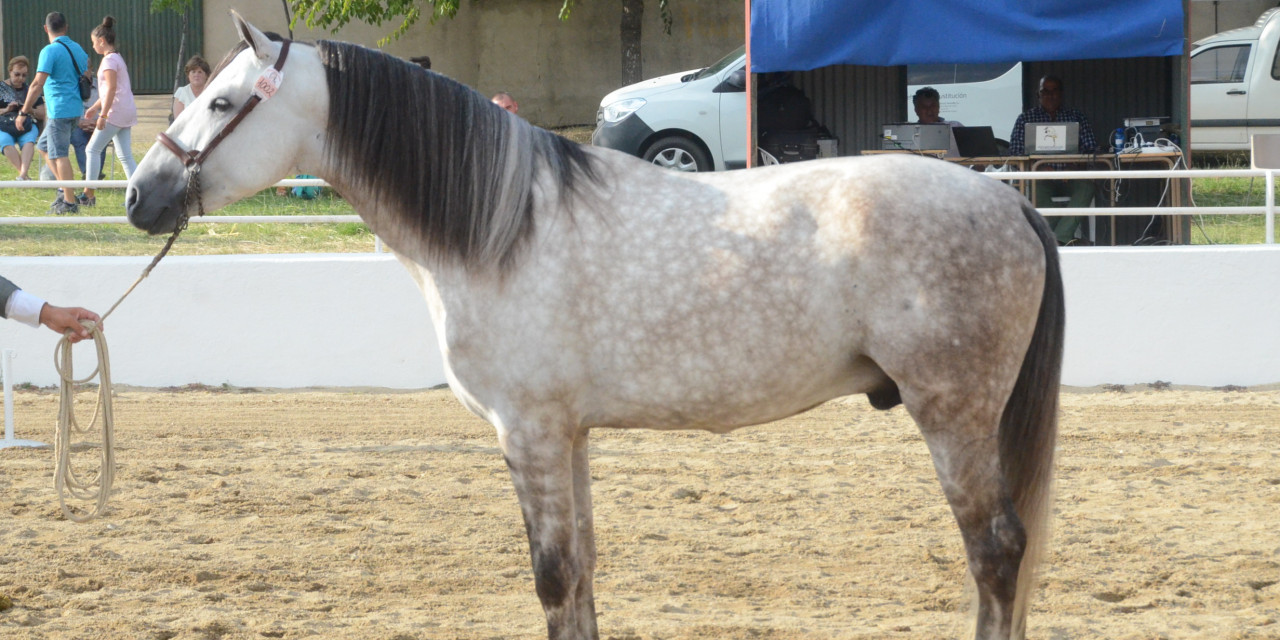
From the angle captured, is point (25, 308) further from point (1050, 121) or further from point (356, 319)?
point (1050, 121)

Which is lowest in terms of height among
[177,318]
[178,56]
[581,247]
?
[177,318]

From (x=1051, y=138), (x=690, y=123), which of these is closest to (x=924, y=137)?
(x=1051, y=138)

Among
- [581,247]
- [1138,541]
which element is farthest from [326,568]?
[1138,541]

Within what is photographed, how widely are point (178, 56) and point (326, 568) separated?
15931 mm

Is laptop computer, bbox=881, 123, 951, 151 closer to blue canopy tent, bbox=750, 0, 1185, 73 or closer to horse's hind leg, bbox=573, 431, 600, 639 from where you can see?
blue canopy tent, bbox=750, 0, 1185, 73

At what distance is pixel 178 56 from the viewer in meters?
18.2

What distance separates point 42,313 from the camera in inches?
140

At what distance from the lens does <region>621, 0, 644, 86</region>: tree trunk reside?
16.8m

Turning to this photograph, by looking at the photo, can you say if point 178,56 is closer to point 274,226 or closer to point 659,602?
point 274,226

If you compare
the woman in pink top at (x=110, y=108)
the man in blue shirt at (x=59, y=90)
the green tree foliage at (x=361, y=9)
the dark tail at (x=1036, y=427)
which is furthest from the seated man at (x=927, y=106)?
the dark tail at (x=1036, y=427)

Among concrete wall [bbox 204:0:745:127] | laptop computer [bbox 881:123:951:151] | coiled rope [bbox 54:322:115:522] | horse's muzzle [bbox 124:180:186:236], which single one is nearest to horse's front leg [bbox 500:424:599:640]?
horse's muzzle [bbox 124:180:186:236]

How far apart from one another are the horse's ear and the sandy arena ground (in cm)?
163

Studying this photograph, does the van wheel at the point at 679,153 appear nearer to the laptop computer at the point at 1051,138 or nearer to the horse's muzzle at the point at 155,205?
the laptop computer at the point at 1051,138

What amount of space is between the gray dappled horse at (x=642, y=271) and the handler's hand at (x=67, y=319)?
0.69 m
